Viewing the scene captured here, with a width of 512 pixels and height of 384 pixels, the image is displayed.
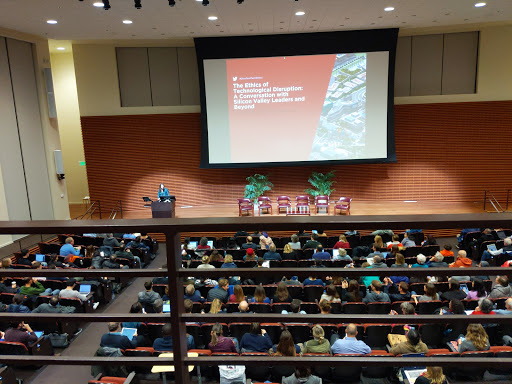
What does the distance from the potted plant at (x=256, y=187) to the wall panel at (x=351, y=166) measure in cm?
61

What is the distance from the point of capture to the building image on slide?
1476 cm

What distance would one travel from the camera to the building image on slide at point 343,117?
14758mm

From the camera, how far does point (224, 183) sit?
53.1ft

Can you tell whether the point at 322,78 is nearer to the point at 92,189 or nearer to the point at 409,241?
the point at 409,241

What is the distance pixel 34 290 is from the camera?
8.01 m

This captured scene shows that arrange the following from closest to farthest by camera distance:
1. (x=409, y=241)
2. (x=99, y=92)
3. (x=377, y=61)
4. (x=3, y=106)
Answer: (x=409, y=241) < (x=3, y=106) < (x=377, y=61) < (x=99, y=92)

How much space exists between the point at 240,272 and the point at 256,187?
13626 mm

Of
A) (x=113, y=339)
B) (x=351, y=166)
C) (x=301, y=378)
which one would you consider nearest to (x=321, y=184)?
(x=351, y=166)

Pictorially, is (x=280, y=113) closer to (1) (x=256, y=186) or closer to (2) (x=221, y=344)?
(1) (x=256, y=186)

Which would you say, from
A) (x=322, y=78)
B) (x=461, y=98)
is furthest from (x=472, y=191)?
(x=322, y=78)

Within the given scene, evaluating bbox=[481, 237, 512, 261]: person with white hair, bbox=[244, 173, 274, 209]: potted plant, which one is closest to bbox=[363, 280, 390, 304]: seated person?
bbox=[481, 237, 512, 261]: person with white hair

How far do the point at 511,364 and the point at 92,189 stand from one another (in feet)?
53.9

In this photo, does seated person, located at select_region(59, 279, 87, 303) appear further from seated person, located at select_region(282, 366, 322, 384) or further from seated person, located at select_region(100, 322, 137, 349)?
seated person, located at select_region(282, 366, 322, 384)

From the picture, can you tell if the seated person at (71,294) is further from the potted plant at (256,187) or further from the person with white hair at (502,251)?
the person with white hair at (502,251)
